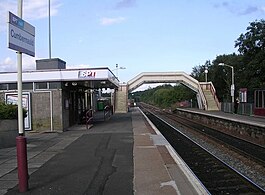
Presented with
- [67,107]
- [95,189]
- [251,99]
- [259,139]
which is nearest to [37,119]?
[67,107]

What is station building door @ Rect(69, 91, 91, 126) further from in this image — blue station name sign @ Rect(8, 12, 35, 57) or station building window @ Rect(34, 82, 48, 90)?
blue station name sign @ Rect(8, 12, 35, 57)

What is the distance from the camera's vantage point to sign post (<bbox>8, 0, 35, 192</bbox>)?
307 inches

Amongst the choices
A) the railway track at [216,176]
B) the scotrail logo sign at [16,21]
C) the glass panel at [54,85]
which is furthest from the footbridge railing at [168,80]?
the scotrail logo sign at [16,21]

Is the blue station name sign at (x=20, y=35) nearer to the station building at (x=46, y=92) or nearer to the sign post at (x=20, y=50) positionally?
the sign post at (x=20, y=50)

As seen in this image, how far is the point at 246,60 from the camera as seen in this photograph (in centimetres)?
6156

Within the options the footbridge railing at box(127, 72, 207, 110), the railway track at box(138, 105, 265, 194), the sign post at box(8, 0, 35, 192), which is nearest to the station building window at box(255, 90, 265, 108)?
the railway track at box(138, 105, 265, 194)

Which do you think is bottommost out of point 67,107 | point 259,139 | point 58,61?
point 259,139

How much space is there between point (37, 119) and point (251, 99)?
101 ft

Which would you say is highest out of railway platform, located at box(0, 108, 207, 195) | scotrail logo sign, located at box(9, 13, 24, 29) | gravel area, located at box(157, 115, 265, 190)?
scotrail logo sign, located at box(9, 13, 24, 29)

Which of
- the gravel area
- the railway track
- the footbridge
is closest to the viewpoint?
the railway track

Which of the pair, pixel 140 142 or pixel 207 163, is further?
pixel 140 142

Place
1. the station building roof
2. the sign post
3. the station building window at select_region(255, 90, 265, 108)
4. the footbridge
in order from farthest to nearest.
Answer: the footbridge → the station building window at select_region(255, 90, 265, 108) → the station building roof → the sign post

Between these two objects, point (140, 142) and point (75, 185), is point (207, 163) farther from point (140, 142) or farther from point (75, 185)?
point (75, 185)

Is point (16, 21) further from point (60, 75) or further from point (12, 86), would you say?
point (12, 86)
